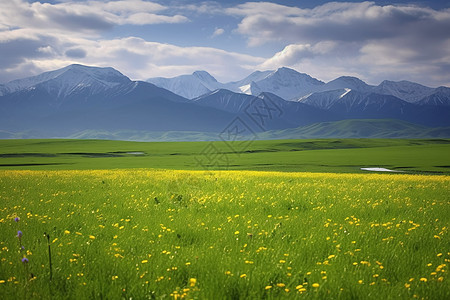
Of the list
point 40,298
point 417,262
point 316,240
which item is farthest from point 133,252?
point 417,262

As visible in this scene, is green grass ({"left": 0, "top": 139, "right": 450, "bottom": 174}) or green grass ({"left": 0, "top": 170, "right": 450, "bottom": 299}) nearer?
green grass ({"left": 0, "top": 170, "right": 450, "bottom": 299})

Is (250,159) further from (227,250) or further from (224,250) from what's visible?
(224,250)

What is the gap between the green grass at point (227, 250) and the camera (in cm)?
579

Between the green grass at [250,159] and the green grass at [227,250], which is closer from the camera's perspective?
the green grass at [227,250]

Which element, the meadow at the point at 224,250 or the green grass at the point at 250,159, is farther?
the green grass at the point at 250,159

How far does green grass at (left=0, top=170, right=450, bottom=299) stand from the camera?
5793 millimetres

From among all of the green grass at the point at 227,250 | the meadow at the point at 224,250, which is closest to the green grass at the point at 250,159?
the green grass at the point at 227,250

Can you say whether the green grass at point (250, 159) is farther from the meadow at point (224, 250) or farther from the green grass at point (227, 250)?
the meadow at point (224, 250)

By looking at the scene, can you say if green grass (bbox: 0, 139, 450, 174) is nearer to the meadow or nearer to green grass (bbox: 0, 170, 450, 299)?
green grass (bbox: 0, 170, 450, 299)

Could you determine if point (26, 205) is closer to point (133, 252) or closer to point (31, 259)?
point (31, 259)

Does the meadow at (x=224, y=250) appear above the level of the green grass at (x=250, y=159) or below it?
above

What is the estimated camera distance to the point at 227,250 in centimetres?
768

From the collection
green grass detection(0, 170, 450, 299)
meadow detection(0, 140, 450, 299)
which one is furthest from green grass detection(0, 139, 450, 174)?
meadow detection(0, 140, 450, 299)

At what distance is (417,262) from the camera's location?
23.0 feet
